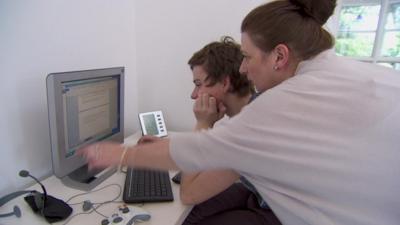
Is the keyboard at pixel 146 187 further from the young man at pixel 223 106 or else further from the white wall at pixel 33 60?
the white wall at pixel 33 60

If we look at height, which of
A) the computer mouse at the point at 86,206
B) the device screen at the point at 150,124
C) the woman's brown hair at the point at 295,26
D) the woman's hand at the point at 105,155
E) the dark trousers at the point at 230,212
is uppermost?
the woman's brown hair at the point at 295,26

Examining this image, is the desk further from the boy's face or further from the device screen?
the device screen

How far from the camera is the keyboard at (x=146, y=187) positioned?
0.96 meters

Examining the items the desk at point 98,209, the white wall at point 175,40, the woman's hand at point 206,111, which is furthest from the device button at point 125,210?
the white wall at point 175,40

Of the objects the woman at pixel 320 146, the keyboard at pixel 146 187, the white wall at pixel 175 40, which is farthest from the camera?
the white wall at pixel 175 40

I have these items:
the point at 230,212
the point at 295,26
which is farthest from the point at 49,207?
the point at 295,26

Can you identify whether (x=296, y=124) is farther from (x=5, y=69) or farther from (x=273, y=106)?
(x=5, y=69)

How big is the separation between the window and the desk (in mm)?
1671

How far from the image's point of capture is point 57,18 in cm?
114

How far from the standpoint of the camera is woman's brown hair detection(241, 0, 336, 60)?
2.38ft

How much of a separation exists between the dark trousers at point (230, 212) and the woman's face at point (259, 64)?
486 mm

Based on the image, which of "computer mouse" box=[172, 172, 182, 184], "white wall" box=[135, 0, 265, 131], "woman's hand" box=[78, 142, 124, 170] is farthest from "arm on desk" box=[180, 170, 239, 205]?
"white wall" box=[135, 0, 265, 131]

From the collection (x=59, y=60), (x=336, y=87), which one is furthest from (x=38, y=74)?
(x=336, y=87)

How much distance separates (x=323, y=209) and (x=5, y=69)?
107 centimetres
